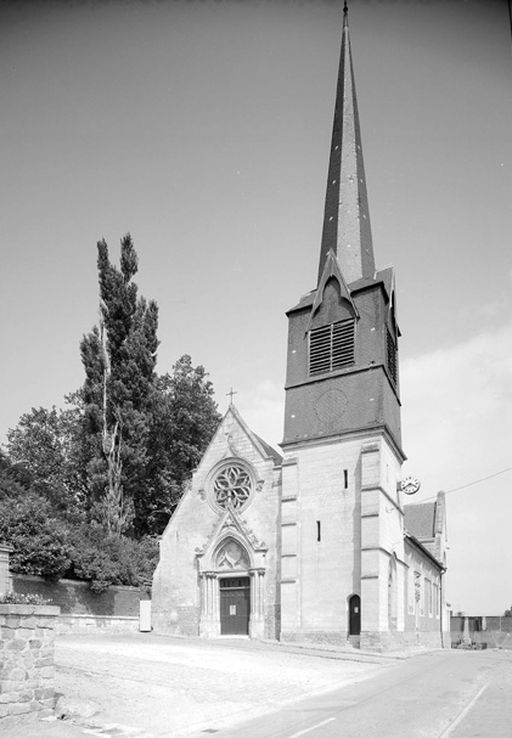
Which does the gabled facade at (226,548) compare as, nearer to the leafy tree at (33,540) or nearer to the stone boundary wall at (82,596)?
the stone boundary wall at (82,596)

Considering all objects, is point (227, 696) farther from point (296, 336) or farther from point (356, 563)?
point (296, 336)

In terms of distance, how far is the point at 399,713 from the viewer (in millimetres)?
10570

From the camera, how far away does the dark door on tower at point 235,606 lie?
30.3 m

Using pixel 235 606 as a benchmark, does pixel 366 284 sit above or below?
above

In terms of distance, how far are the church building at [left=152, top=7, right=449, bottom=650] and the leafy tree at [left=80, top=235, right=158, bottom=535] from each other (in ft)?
16.3

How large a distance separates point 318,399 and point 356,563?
752cm

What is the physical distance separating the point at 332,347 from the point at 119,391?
43.4ft

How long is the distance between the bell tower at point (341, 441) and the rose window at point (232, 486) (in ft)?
8.54

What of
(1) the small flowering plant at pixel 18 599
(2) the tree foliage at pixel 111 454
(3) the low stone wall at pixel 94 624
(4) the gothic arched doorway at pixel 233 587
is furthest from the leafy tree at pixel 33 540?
(1) the small flowering plant at pixel 18 599

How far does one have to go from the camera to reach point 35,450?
45750mm

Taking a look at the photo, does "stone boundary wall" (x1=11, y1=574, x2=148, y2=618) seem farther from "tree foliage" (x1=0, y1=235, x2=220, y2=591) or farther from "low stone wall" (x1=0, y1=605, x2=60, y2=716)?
"low stone wall" (x1=0, y1=605, x2=60, y2=716)

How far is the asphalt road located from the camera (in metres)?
8.91

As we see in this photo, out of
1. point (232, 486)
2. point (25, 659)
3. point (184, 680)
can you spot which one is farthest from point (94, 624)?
point (25, 659)

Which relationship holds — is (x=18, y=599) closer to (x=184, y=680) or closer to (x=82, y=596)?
(x=184, y=680)
